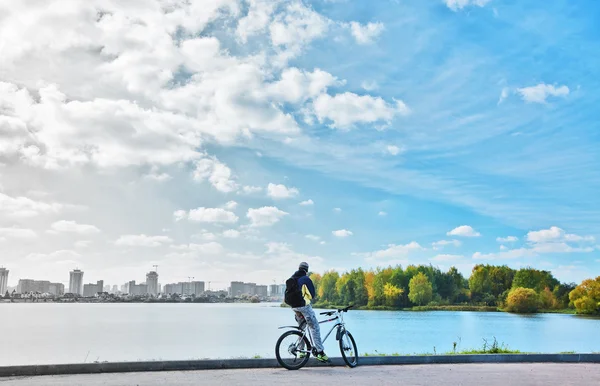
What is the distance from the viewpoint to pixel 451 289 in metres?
136

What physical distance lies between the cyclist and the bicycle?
0.11m

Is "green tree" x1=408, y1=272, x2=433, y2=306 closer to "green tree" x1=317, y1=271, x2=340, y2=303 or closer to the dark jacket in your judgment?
"green tree" x1=317, y1=271, x2=340, y2=303

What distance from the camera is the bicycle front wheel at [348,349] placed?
41.9 ft

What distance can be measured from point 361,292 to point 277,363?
130982 mm

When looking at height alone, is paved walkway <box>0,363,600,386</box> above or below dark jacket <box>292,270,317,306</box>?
below

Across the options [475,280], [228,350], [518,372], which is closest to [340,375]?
[518,372]

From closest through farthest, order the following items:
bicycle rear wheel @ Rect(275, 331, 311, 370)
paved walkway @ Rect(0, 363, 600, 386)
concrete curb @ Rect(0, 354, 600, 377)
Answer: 1. paved walkway @ Rect(0, 363, 600, 386)
2. concrete curb @ Rect(0, 354, 600, 377)
3. bicycle rear wheel @ Rect(275, 331, 311, 370)

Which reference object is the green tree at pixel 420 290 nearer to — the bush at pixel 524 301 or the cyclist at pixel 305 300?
the bush at pixel 524 301

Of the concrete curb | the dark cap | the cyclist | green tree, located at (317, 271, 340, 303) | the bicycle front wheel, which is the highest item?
green tree, located at (317, 271, 340, 303)

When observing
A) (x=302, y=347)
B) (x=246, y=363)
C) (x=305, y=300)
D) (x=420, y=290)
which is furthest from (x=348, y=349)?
(x=420, y=290)

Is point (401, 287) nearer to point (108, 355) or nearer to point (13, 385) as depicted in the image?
point (108, 355)

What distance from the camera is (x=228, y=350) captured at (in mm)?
39938

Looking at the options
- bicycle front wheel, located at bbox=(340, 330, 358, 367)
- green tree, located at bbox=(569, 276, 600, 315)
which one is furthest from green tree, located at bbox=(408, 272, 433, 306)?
bicycle front wheel, located at bbox=(340, 330, 358, 367)

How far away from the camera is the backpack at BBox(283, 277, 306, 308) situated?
12703 millimetres
